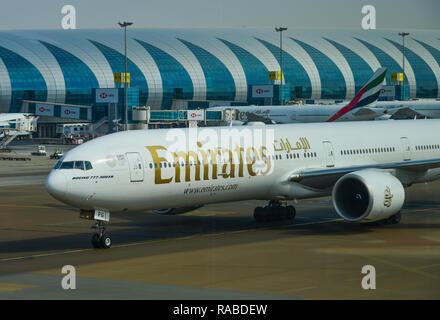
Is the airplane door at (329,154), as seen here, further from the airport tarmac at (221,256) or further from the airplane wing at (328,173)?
the airport tarmac at (221,256)

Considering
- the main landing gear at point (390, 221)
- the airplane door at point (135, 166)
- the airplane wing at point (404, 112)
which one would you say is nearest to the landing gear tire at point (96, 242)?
the airplane door at point (135, 166)

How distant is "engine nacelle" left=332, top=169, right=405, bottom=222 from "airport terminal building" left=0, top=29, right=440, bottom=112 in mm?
112813

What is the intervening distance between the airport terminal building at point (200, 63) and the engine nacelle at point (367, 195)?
370 ft

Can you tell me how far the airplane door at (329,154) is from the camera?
3556 cm

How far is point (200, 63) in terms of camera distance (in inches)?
6093

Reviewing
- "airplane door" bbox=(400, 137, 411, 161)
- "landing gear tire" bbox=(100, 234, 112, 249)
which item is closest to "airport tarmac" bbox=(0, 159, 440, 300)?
"landing gear tire" bbox=(100, 234, 112, 249)

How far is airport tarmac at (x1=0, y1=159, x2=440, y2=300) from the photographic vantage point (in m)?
21.1

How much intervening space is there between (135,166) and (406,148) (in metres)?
15.4

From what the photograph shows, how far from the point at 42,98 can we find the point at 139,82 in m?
17.5

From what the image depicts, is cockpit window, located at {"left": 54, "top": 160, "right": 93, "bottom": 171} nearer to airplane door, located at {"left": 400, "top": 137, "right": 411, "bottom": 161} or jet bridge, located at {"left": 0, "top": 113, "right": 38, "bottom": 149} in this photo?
airplane door, located at {"left": 400, "top": 137, "right": 411, "bottom": 161}

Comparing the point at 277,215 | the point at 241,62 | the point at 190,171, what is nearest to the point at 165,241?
the point at 190,171

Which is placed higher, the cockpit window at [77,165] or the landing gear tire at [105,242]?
the cockpit window at [77,165]

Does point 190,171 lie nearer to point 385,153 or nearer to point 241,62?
point 385,153

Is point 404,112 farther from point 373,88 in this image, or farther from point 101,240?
point 101,240
